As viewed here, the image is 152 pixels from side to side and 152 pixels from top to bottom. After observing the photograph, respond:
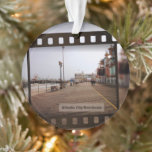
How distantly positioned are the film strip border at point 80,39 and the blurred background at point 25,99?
5 cm

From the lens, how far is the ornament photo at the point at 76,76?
29 cm

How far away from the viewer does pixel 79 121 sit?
11.5 inches

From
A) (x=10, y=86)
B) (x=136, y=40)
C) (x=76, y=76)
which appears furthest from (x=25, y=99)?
(x=136, y=40)

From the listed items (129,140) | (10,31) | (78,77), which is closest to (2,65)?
(10,31)

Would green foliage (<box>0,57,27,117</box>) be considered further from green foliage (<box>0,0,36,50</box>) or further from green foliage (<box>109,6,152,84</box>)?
green foliage (<box>109,6,152,84</box>)

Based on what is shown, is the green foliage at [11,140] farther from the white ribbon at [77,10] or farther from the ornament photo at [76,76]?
the white ribbon at [77,10]

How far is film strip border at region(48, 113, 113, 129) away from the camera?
11.5 inches

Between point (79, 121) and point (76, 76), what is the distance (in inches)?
2.8

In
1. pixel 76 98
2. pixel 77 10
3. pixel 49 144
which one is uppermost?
pixel 77 10

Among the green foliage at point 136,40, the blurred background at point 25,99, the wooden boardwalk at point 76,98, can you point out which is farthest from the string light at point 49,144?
the green foliage at point 136,40

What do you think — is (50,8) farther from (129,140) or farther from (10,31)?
(129,140)

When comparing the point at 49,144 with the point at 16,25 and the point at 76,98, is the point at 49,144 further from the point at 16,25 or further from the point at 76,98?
the point at 16,25

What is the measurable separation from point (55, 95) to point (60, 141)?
0.44ft

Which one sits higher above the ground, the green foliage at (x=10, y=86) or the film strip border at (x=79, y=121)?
the green foliage at (x=10, y=86)
